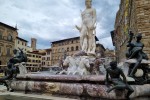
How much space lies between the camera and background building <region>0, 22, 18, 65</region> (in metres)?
54.3

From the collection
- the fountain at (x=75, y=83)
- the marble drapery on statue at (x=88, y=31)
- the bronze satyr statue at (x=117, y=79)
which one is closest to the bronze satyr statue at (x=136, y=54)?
the fountain at (x=75, y=83)

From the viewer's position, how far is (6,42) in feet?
185

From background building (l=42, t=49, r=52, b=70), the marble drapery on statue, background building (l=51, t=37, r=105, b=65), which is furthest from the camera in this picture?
background building (l=42, t=49, r=52, b=70)

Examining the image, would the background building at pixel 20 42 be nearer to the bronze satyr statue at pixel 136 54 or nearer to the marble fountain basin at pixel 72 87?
the marble fountain basin at pixel 72 87

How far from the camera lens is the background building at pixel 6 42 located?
5432cm

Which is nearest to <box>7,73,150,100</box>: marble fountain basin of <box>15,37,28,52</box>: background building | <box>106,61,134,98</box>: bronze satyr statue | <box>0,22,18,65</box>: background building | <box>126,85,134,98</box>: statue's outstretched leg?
<box>126,85,134,98</box>: statue's outstretched leg

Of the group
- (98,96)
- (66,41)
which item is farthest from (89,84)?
(66,41)

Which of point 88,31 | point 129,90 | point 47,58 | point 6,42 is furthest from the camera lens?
point 47,58

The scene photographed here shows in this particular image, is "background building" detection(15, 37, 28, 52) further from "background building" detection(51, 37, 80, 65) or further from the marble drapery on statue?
the marble drapery on statue

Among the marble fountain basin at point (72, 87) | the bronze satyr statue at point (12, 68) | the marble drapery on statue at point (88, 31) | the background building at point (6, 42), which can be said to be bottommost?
the marble fountain basin at point (72, 87)

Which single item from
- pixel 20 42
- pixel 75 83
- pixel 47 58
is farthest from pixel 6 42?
pixel 75 83

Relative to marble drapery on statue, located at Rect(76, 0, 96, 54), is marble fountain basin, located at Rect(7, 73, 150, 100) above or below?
below

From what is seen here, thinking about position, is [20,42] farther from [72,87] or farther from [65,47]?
[72,87]

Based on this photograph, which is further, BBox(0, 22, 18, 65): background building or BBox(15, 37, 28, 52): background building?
BBox(15, 37, 28, 52): background building
